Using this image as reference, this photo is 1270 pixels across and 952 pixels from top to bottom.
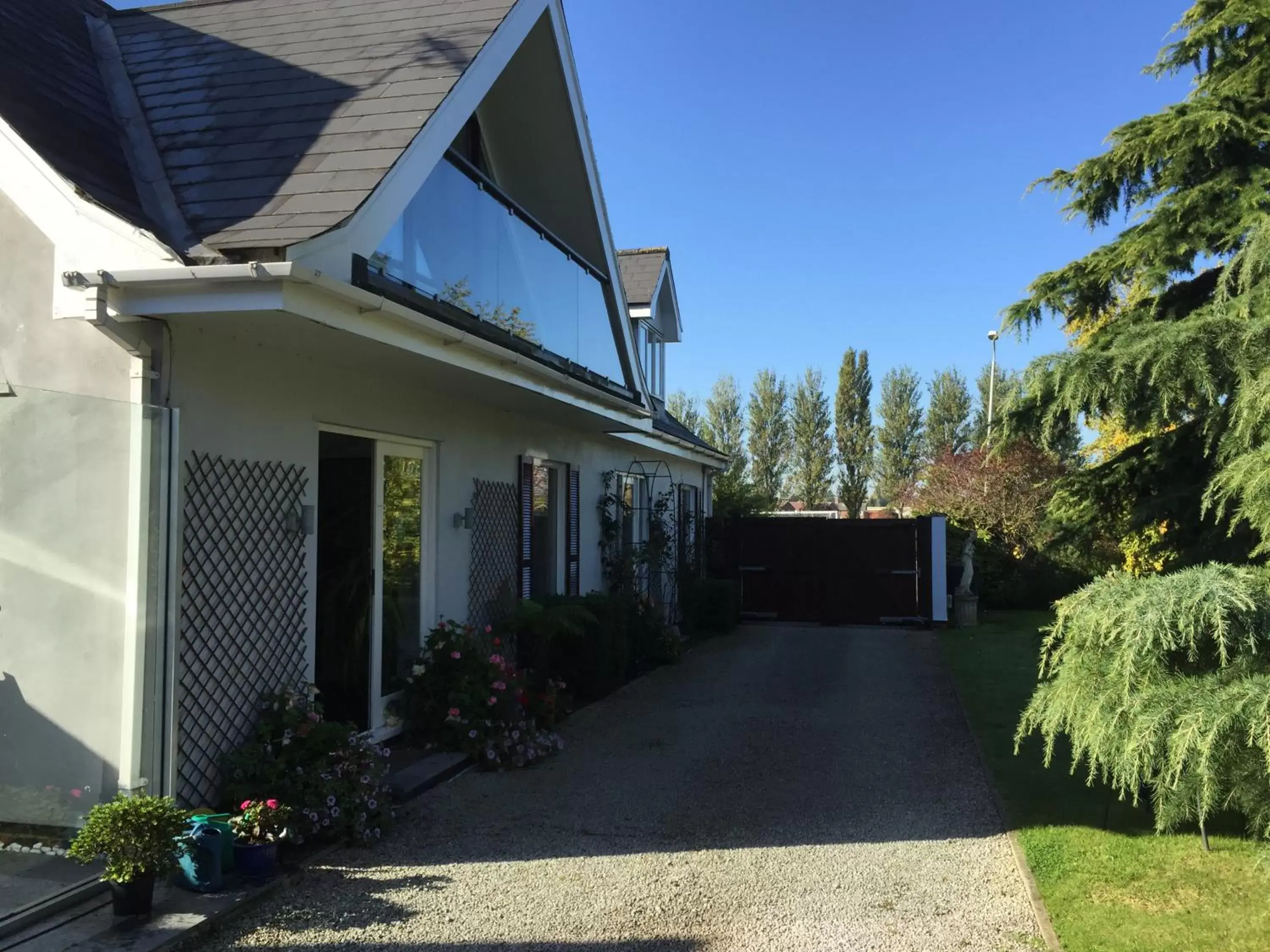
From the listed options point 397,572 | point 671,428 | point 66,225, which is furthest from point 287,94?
point 671,428

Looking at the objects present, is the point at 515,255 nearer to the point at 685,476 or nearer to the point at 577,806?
the point at 577,806

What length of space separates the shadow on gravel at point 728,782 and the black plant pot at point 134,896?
1249mm

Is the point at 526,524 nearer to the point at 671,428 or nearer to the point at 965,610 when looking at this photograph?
the point at 671,428

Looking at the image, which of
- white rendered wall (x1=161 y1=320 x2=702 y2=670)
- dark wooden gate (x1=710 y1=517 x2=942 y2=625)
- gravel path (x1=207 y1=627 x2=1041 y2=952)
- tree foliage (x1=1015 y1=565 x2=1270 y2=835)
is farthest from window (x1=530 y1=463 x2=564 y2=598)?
dark wooden gate (x1=710 y1=517 x2=942 y2=625)

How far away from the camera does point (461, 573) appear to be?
8.07 m

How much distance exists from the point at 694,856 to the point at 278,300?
3.53 metres

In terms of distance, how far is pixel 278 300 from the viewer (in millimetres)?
4273

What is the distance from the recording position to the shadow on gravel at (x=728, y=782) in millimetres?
5258

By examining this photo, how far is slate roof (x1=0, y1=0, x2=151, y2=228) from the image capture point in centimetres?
476

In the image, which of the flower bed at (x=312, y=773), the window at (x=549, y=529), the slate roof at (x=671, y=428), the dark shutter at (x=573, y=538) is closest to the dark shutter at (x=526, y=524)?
the window at (x=549, y=529)

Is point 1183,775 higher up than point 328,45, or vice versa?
point 328,45

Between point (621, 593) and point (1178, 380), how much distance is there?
24.6 feet

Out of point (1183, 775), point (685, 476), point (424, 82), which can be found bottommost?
point (1183, 775)

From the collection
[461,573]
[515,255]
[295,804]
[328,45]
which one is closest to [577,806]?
[295,804]
